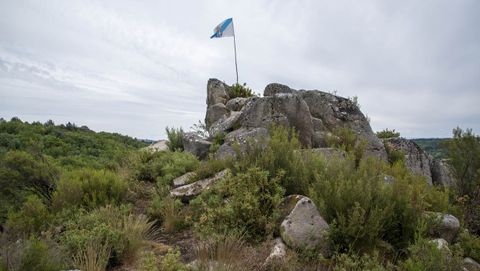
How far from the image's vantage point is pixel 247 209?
4.87 meters

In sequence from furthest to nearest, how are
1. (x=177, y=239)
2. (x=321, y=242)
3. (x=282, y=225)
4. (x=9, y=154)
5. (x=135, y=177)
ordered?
1. (x=135, y=177)
2. (x=9, y=154)
3. (x=177, y=239)
4. (x=282, y=225)
5. (x=321, y=242)

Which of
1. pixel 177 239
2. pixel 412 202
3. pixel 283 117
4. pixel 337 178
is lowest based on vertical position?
pixel 177 239

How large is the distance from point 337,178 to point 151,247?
9.74ft

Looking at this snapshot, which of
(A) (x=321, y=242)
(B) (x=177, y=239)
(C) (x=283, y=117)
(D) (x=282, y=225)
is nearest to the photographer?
(A) (x=321, y=242)

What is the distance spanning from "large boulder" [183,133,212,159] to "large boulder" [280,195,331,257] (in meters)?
5.27

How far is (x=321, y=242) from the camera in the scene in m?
4.27

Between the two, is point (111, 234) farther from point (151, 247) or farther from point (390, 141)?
point (390, 141)

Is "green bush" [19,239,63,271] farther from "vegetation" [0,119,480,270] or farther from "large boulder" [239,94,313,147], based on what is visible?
"large boulder" [239,94,313,147]

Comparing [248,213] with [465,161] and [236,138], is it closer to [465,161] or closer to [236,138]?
[236,138]

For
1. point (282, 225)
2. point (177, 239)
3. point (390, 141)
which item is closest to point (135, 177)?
point (177, 239)

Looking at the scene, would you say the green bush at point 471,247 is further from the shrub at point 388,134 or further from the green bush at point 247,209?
the shrub at point 388,134

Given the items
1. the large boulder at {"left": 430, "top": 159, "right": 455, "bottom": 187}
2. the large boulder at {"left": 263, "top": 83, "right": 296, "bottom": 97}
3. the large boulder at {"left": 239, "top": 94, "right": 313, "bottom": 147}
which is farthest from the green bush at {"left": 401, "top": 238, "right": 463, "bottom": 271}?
the large boulder at {"left": 263, "top": 83, "right": 296, "bottom": 97}

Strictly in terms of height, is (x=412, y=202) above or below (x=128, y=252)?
above

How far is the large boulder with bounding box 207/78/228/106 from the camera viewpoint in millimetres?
13648
